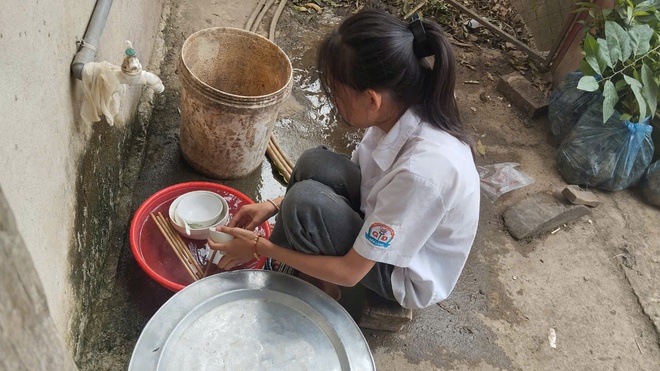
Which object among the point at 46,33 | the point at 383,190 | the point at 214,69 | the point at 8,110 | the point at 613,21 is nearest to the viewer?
the point at 8,110

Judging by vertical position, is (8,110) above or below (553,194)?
above

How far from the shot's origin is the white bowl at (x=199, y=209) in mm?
2150

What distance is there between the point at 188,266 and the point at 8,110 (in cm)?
106

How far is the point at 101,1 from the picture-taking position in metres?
1.77

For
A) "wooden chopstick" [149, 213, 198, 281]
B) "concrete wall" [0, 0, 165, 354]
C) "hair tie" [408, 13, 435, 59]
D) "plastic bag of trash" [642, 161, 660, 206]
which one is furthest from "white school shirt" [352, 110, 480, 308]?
"plastic bag of trash" [642, 161, 660, 206]

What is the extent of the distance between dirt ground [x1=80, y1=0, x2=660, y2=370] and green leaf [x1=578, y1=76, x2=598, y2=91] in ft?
1.99

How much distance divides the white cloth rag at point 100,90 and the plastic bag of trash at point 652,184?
116 inches

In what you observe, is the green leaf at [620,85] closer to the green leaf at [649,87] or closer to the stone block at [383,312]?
the green leaf at [649,87]

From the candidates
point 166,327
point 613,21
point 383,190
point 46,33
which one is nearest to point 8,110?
point 46,33

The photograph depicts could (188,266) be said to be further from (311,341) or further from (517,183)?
(517,183)

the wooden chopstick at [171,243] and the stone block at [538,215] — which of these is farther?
the stone block at [538,215]

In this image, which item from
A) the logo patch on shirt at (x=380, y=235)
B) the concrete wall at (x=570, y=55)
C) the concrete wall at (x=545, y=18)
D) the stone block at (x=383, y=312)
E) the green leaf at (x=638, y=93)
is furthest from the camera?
the concrete wall at (x=545, y=18)

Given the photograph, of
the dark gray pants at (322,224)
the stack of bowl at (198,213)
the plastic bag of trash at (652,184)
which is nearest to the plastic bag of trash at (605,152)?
the plastic bag of trash at (652,184)

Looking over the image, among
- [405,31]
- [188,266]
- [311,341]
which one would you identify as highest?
[405,31]
